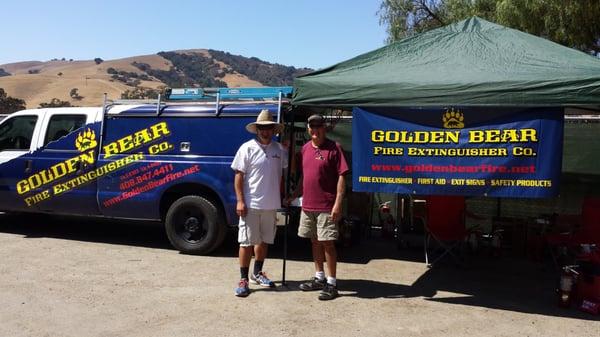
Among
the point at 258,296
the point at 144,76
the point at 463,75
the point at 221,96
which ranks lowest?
the point at 258,296

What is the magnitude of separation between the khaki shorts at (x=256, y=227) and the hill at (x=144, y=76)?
71349mm

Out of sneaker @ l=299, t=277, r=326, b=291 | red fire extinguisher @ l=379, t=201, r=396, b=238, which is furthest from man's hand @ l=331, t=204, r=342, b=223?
red fire extinguisher @ l=379, t=201, r=396, b=238

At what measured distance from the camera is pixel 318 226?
Result: 5.30 meters

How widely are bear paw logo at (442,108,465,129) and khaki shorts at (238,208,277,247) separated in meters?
1.91

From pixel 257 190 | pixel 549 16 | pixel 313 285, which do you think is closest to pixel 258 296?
pixel 313 285

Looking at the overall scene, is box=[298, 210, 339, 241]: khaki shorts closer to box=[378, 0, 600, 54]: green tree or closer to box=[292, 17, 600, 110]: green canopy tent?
Answer: box=[292, 17, 600, 110]: green canopy tent

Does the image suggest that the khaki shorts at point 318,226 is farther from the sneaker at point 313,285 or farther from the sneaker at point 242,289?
the sneaker at point 242,289

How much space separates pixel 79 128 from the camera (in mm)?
7426

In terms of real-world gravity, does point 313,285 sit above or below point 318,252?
below

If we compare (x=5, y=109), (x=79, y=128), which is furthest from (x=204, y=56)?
(x=79, y=128)

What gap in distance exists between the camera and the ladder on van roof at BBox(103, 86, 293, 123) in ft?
21.7

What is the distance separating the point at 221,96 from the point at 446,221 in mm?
3209

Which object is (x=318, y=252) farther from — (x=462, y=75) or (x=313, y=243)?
(x=462, y=75)

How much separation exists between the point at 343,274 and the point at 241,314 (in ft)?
5.77
